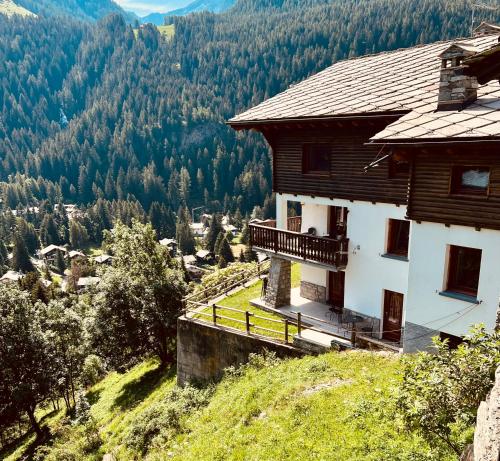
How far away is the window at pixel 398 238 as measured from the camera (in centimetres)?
1570

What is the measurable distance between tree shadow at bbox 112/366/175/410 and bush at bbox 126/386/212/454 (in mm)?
6531

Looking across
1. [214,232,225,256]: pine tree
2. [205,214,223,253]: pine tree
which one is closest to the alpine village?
[214,232,225,256]: pine tree

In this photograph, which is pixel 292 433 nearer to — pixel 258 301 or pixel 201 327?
pixel 201 327

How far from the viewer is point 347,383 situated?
1212 centimetres

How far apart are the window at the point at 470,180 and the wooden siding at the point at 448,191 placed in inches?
7.7

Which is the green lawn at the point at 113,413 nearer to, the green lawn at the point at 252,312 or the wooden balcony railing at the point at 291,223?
the green lawn at the point at 252,312

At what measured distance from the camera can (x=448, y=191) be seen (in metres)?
11.8

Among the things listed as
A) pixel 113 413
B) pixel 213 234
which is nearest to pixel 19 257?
pixel 213 234

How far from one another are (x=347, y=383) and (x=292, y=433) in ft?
8.64

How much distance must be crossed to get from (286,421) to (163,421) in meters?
6.68

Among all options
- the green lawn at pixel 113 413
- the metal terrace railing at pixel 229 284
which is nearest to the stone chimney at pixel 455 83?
the metal terrace railing at pixel 229 284

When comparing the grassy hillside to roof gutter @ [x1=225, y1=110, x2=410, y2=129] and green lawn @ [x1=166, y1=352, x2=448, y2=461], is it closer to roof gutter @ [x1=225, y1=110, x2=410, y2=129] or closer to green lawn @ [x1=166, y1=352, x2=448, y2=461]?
green lawn @ [x1=166, y1=352, x2=448, y2=461]

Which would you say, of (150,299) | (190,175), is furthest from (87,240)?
(150,299)

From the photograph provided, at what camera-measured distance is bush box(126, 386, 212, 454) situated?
48.4ft
